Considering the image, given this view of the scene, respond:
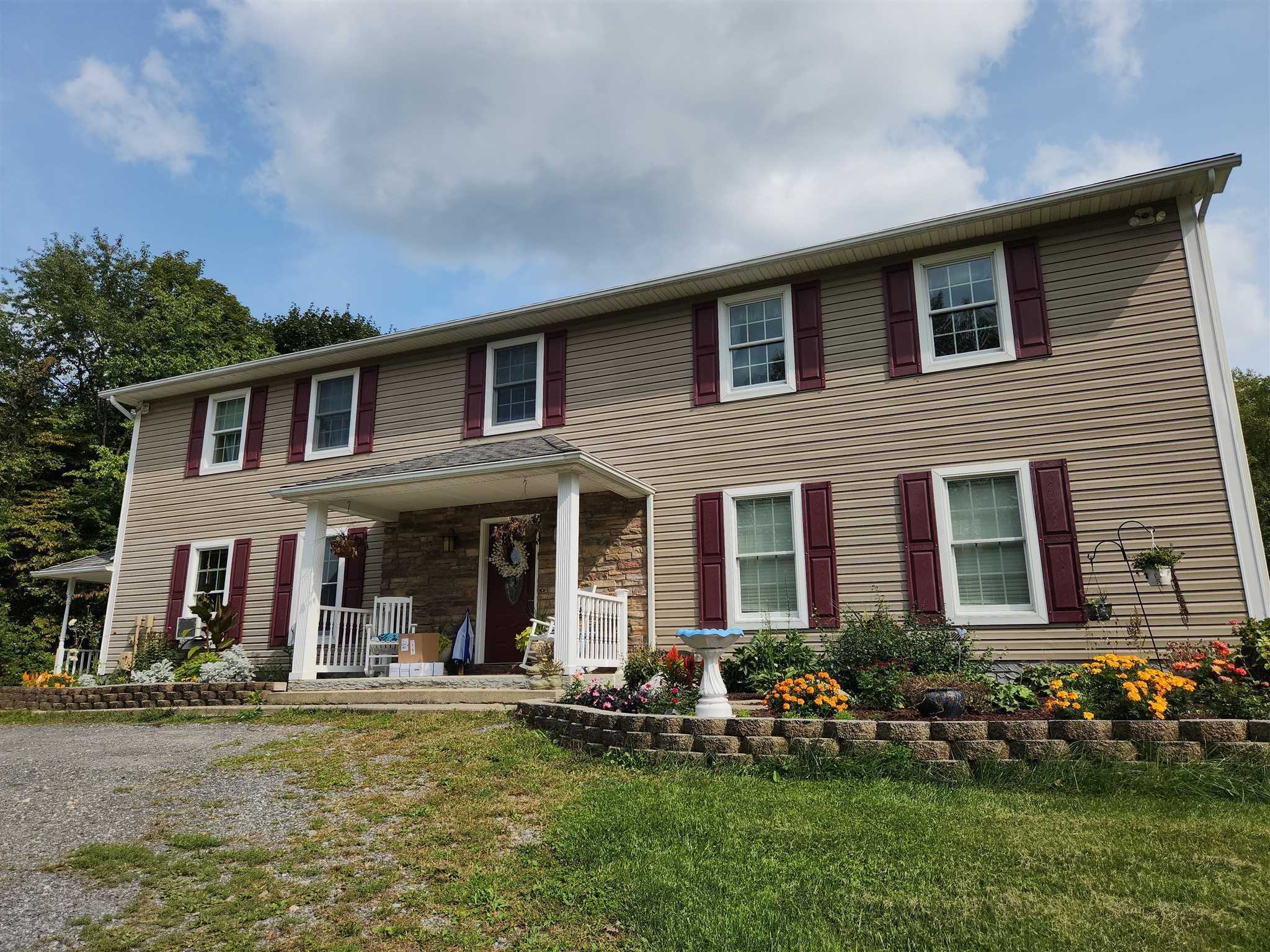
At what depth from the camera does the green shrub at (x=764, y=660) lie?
812cm

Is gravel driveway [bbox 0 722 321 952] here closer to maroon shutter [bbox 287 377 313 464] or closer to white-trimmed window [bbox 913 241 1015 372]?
→ maroon shutter [bbox 287 377 313 464]

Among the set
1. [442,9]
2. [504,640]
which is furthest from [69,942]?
[442,9]

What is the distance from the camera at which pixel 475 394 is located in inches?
449

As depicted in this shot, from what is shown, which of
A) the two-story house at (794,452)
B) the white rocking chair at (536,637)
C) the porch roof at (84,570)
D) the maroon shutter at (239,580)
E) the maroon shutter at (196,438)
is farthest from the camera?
the porch roof at (84,570)

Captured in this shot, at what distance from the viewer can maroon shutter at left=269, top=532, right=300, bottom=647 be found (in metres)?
11.7

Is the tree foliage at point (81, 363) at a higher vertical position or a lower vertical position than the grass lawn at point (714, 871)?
higher

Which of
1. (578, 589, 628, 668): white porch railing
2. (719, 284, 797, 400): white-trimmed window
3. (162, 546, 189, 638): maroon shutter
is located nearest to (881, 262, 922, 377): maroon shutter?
(719, 284, 797, 400): white-trimmed window

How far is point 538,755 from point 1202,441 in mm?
7041

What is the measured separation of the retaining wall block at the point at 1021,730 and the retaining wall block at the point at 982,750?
0.18ft

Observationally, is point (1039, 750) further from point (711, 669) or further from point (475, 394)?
point (475, 394)

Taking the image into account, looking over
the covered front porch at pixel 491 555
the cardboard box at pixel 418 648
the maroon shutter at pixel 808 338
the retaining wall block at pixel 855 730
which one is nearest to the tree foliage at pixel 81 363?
the covered front porch at pixel 491 555

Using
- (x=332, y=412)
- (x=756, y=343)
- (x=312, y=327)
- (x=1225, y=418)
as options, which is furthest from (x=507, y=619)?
(x=312, y=327)

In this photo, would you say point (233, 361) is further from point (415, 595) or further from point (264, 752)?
point (264, 752)

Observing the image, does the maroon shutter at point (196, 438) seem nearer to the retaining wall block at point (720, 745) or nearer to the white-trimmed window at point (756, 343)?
the white-trimmed window at point (756, 343)
